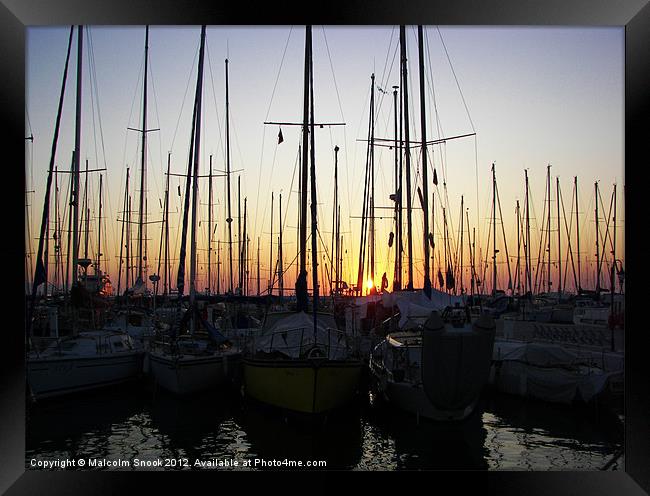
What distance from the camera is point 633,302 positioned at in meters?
6.23

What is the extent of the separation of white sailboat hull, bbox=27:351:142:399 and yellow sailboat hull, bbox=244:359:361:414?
Answer: 3.85 m

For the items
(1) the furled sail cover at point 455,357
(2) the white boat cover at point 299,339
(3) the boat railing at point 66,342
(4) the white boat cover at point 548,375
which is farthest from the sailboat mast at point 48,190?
(4) the white boat cover at point 548,375

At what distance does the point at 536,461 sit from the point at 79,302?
864 cm

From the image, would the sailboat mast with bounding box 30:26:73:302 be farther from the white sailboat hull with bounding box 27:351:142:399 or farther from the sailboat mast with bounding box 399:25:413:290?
the sailboat mast with bounding box 399:25:413:290

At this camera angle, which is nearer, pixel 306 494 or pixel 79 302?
pixel 306 494

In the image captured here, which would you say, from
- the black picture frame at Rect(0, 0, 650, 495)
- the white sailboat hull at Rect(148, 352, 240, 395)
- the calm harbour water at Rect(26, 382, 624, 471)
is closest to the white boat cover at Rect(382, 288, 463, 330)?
the calm harbour water at Rect(26, 382, 624, 471)

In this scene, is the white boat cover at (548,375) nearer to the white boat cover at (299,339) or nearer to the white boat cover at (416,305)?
the white boat cover at (416,305)

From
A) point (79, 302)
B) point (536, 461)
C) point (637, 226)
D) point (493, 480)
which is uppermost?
point (637, 226)
